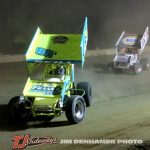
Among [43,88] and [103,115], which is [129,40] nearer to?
[103,115]

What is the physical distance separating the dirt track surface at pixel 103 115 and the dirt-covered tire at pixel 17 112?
22 centimetres

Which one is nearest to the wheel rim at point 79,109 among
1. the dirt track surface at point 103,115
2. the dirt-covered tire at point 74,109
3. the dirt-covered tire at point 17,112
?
the dirt-covered tire at point 74,109

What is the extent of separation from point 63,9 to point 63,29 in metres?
3.42

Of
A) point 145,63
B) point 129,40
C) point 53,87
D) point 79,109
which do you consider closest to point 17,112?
point 53,87

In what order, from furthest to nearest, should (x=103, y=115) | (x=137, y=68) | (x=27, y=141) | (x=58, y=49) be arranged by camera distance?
1. (x=137, y=68)
2. (x=58, y=49)
3. (x=103, y=115)
4. (x=27, y=141)

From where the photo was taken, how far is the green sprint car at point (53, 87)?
38.3ft

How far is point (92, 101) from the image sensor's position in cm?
1472

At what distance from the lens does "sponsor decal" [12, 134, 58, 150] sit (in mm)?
9860

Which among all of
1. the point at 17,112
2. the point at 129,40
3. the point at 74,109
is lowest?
the point at 17,112

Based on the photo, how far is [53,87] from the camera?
12148 mm

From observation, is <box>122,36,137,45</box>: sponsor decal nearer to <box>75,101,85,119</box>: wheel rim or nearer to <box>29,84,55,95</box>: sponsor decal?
<box>75,101,85,119</box>: wheel rim

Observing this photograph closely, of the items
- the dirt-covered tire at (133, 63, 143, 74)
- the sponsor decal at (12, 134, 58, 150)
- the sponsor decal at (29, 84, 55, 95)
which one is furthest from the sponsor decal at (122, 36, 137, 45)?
the sponsor decal at (12, 134, 58, 150)

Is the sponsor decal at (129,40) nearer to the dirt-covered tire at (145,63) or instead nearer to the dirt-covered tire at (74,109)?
the dirt-covered tire at (145,63)

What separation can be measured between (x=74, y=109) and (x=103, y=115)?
140 cm
